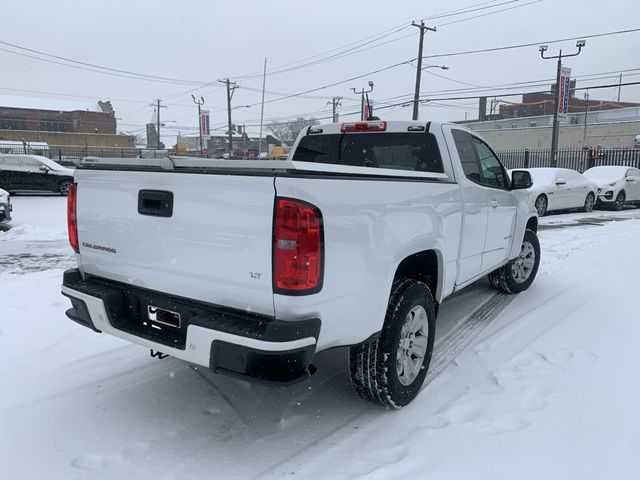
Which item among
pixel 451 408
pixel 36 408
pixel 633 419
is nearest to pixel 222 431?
pixel 36 408

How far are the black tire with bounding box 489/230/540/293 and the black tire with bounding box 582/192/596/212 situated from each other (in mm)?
10930

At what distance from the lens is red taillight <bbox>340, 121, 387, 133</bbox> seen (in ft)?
14.8

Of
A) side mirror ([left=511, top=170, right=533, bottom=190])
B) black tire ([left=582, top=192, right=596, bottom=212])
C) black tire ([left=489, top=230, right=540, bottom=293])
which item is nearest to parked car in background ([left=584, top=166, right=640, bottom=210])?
black tire ([left=582, top=192, right=596, bottom=212])

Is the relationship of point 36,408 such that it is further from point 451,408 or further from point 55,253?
point 55,253

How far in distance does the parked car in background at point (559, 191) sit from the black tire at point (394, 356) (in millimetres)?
11613

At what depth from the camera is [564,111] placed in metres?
28.3

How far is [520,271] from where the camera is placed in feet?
20.1

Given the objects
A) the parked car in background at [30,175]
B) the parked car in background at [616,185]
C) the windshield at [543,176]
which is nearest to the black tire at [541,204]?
the windshield at [543,176]

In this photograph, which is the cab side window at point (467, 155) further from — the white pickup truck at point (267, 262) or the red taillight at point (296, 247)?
the red taillight at point (296, 247)

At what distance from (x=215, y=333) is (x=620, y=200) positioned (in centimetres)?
1778

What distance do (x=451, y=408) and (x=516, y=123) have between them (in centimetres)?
6709

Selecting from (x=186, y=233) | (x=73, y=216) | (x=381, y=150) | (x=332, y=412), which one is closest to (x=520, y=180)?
(x=381, y=150)

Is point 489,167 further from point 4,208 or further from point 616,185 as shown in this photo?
point 616,185

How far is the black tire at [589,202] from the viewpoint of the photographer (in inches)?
617
